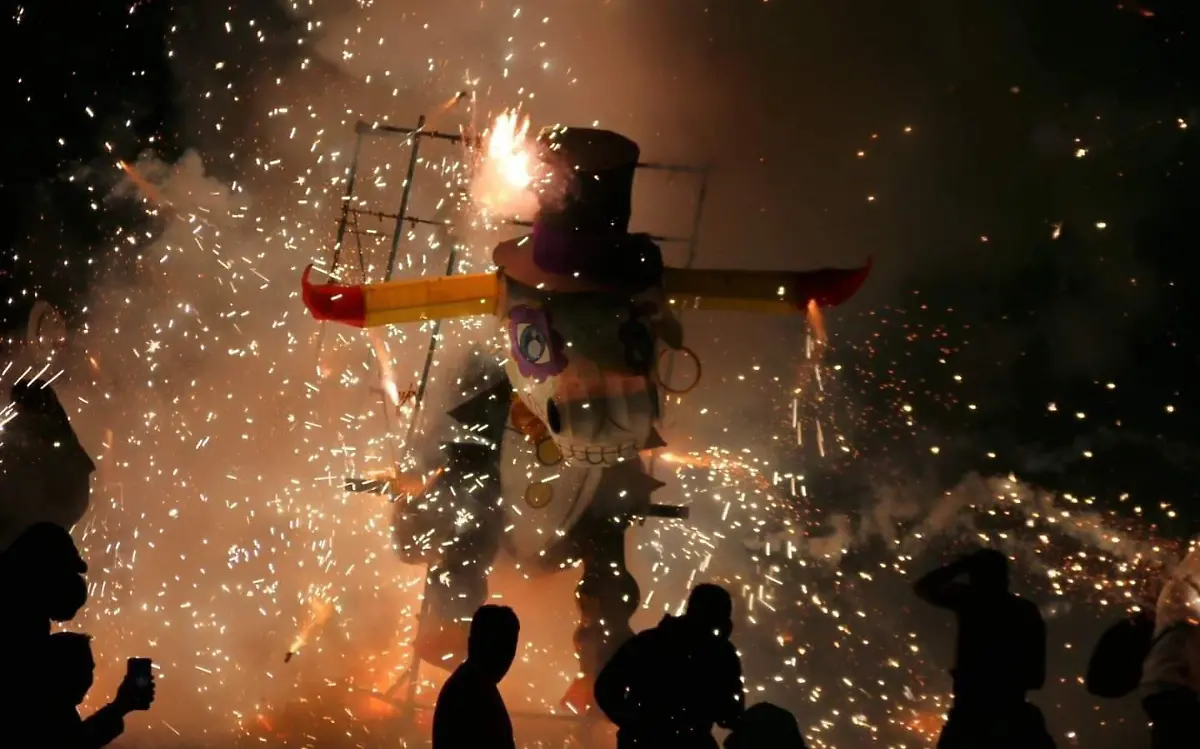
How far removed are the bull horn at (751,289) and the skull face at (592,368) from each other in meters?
0.39

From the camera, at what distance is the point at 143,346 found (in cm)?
1019

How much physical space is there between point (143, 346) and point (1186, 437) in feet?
36.9

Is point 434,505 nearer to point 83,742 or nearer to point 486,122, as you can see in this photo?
point 486,122

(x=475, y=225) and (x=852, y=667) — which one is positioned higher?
(x=475, y=225)

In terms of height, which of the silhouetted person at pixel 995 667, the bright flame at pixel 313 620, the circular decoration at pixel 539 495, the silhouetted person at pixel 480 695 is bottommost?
the bright flame at pixel 313 620

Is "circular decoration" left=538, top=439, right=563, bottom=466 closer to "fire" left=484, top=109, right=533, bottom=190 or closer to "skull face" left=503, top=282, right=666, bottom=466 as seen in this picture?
"skull face" left=503, top=282, right=666, bottom=466

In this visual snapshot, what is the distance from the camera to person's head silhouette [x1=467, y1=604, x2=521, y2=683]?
104 inches

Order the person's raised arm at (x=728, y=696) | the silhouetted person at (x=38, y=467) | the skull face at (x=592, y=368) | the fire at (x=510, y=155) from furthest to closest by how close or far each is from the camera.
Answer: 1. the fire at (x=510, y=155)
2. the skull face at (x=592, y=368)
3. the silhouetted person at (x=38, y=467)
4. the person's raised arm at (x=728, y=696)

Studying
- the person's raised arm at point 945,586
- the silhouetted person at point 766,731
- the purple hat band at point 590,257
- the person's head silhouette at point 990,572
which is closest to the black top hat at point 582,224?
the purple hat band at point 590,257

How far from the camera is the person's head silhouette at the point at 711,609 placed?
286 centimetres

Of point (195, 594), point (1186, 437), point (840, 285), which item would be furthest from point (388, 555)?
point (1186, 437)

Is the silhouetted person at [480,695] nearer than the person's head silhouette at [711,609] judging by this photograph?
Yes

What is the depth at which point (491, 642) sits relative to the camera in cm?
263

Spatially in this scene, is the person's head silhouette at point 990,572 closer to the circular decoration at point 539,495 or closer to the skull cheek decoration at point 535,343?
the skull cheek decoration at point 535,343
